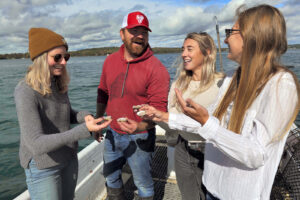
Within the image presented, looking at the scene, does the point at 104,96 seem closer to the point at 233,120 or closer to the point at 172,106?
the point at 172,106

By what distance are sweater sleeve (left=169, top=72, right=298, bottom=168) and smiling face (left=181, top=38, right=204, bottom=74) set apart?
53.8 inches

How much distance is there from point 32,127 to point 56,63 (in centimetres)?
64

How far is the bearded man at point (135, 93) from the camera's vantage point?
238cm

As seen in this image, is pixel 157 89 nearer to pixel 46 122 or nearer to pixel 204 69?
pixel 204 69

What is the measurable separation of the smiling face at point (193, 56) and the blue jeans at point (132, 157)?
937 mm

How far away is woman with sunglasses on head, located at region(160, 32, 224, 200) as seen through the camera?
88.2 inches

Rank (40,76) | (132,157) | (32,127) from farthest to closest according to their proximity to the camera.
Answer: (132,157) → (40,76) → (32,127)

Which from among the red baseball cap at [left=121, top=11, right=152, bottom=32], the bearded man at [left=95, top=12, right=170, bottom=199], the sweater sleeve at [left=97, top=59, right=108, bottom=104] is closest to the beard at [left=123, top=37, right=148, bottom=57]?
the bearded man at [left=95, top=12, right=170, bottom=199]

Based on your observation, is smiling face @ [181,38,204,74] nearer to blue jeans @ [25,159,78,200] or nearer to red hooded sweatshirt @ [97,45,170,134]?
red hooded sweatshirt @ [97,45,170,134]

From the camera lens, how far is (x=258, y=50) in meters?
1.23

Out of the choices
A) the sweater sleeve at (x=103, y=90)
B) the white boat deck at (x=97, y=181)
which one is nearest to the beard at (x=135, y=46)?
the sweater sleeve at (x=103, y=90)

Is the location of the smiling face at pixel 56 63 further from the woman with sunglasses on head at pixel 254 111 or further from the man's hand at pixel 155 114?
the woman with sunglasses on head at pixel 254 111

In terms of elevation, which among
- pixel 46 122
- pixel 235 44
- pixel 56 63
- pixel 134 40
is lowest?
pixel 46 122

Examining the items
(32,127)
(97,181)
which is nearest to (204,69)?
(32,127)
